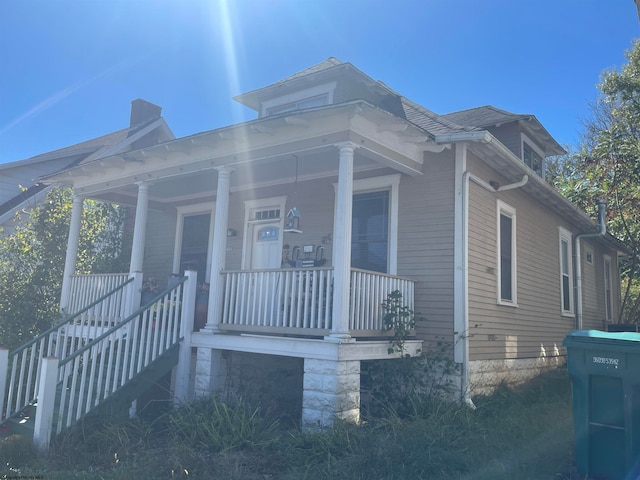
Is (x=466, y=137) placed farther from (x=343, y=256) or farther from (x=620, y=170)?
(x=620, y=170)

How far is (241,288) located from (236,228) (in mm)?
2977

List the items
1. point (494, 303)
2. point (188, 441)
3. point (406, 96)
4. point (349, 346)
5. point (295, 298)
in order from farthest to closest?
1. point (406, 96)
2. point (494, 303)
3. point (295, 298)
4. point (349, 346)
5. point (188, 441)

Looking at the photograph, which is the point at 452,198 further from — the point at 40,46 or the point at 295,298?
the point at 40,46

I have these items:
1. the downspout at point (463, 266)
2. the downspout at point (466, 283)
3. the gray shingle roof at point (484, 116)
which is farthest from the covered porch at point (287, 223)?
the gray shingle roof at point (484, 116)

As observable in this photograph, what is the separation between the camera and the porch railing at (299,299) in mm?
6695

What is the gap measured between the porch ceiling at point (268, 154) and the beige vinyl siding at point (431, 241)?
32 centimetres

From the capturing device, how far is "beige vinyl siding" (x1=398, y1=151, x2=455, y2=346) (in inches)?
302

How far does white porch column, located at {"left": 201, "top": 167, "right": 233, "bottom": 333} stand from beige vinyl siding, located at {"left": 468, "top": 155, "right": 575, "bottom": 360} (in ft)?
11.8

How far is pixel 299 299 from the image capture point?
22.4ft

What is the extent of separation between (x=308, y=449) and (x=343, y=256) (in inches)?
86.0

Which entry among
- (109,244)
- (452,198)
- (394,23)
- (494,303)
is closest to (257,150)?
(452,198)

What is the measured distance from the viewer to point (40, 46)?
10.1m

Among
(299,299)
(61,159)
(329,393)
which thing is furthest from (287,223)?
(61,159)

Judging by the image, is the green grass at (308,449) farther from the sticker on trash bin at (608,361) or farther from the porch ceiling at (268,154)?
the porch ceiling at (268,154)
